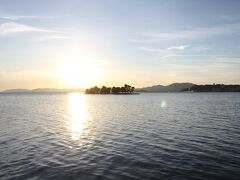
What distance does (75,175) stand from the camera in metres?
25.2

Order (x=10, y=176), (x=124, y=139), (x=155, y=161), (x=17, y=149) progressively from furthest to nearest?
1. (x=124, y=139)
2. (x=17, y=149)
3. (x=155, y=161)
4. (x=10, y=176)

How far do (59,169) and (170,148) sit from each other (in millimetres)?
15647

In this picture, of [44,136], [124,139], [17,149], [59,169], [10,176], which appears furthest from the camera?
[44,136]

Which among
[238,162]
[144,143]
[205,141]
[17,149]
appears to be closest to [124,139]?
[144,143]

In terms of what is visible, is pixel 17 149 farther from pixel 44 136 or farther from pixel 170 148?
pixel 170 148

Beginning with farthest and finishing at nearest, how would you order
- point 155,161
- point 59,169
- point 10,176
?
1. point 155,161
2. point 59,169
3. point 10,176

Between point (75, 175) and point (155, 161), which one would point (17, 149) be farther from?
point (155, 161)

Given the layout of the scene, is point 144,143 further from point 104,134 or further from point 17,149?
point 17,149

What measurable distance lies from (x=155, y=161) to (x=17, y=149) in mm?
18693

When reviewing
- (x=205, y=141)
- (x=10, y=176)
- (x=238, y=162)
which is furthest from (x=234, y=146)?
(x=10, y=176)

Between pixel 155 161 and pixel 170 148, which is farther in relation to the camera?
pixel 170 148

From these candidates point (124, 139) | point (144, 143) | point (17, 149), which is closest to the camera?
point (17, 149)

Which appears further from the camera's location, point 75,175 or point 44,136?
point 44,136

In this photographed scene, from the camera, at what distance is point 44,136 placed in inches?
1827
